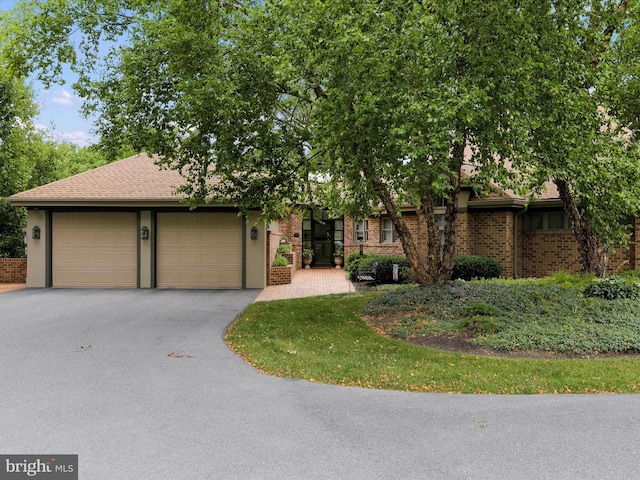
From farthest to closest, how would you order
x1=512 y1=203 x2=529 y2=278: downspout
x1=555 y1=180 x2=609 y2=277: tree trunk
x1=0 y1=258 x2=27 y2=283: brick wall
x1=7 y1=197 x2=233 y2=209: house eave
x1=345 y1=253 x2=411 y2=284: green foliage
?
x1=0 y1=258 x2=27 y2=283: brick wall < x1=512 y1=203 x2=529 y2=278: downspout < x1=345 y1=253 x2=411 y2=284: green foliage < x1=7 y1=197 x2=233 y2=209: house eave < x1=555 y1=180 x2=609 y2=277: tree trunk

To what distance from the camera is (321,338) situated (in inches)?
296

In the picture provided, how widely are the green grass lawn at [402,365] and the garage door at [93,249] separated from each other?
7.73m

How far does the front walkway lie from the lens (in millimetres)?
12844

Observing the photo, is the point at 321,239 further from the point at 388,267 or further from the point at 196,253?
the point at 196,253

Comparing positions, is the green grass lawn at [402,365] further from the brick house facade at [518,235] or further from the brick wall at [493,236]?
the brick wall at [493,236]

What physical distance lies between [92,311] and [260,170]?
497 cm

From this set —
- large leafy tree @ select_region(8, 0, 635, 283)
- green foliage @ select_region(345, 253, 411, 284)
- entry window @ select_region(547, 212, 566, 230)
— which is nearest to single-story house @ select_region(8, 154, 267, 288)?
green foliage @ select_region(345, 253, 411, 284)

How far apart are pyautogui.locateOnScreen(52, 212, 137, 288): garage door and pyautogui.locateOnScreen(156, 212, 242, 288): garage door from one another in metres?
0.98

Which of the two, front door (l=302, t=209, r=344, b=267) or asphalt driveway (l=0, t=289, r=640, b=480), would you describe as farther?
front door (l=302, t=209, r=344, b=267)

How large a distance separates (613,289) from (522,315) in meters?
2.31

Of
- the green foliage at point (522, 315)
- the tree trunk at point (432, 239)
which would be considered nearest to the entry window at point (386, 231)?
the tree trunk at point (432, 239)

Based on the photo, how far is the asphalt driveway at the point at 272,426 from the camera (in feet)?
10.9

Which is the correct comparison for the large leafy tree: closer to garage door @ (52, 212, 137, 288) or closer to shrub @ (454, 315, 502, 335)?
shrub @ (454, 315, 502, 335)

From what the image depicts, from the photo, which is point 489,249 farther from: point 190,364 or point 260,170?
point 190,364
